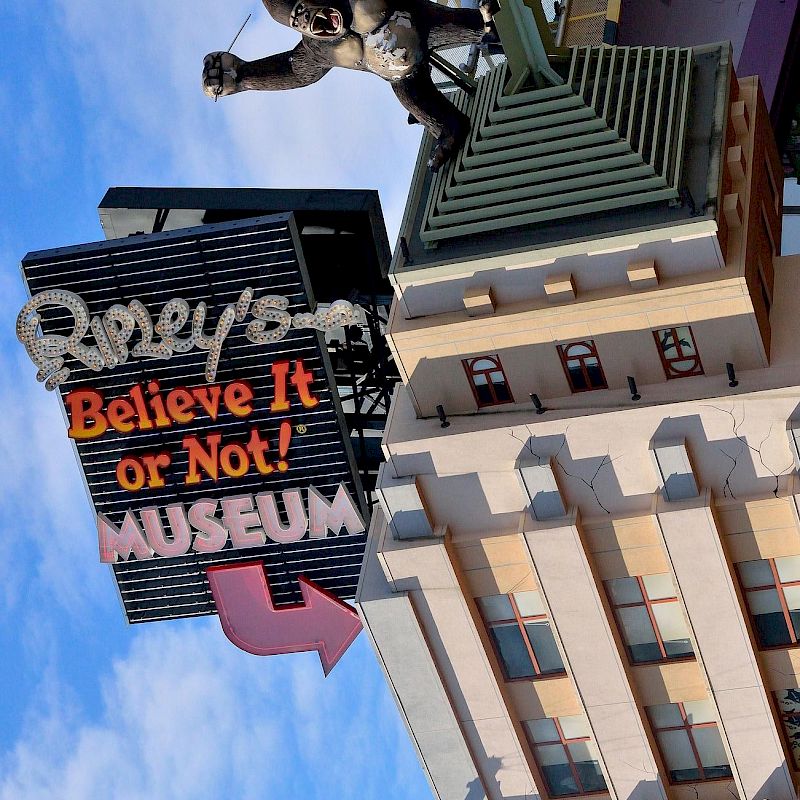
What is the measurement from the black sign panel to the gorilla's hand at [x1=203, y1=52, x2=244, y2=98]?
16.3 feet

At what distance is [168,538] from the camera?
53906mm

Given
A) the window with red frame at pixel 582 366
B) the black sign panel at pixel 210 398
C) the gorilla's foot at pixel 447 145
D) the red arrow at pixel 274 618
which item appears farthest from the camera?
the red arrow at pixel 274 618

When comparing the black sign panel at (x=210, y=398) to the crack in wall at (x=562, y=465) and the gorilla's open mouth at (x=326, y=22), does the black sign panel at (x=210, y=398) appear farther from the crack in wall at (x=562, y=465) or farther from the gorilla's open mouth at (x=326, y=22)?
the crack in wall at (x=562, y=465)

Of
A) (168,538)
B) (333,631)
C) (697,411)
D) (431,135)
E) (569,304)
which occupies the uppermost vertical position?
(431,135)

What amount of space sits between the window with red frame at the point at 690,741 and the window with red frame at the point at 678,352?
32.2 feet

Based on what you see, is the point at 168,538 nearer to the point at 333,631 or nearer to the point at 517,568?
the point at 333,631

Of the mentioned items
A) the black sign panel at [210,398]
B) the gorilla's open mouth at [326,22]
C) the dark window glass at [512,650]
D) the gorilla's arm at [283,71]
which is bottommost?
the dark window glass at [512,650]

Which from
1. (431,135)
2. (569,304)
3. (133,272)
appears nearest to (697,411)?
(569,304)

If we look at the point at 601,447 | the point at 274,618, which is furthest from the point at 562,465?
the point at 274,618

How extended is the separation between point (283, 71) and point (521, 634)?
1825 cm

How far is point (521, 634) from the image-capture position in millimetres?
44469

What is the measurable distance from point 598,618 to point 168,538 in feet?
57.8

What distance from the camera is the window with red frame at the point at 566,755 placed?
4566cm

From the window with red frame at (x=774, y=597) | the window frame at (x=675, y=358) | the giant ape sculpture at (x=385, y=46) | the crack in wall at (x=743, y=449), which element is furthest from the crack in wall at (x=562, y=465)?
the giant ape sculpture at (x=385, y=46)
